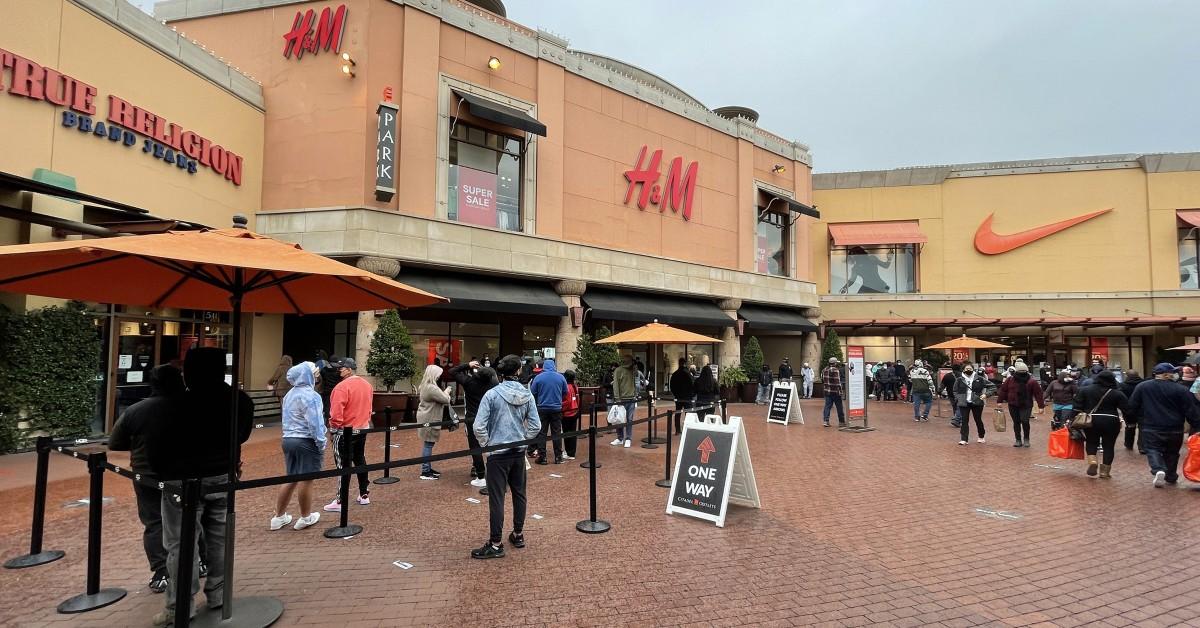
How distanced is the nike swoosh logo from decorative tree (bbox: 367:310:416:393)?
28.7 meters

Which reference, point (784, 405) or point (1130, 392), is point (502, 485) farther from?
point (1130, 392)

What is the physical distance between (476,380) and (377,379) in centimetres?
733

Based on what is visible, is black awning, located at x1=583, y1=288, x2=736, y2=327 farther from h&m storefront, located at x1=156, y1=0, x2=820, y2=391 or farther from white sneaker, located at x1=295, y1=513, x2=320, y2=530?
white sneaker, located at x1=295, y1=513, x2=320, y2=530

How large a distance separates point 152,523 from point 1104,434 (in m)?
11.6

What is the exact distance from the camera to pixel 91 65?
10742 mm

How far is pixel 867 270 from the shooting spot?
30.8m

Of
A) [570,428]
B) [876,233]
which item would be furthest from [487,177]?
[876,233]

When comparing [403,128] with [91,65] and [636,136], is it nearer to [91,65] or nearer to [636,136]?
[91,65]

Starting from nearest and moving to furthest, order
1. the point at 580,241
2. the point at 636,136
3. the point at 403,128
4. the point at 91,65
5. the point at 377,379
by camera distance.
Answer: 1. the point at 91,65
2. the point at 377,379
3. the point at 403,128
4. the point at 580,241
5. the point at 636,136

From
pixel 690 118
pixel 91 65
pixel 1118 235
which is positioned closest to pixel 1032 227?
pixel 1118 235

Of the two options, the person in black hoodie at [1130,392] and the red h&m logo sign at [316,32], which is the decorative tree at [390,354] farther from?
the person in black hoodie at [1130,392]

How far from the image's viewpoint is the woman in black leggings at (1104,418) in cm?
852

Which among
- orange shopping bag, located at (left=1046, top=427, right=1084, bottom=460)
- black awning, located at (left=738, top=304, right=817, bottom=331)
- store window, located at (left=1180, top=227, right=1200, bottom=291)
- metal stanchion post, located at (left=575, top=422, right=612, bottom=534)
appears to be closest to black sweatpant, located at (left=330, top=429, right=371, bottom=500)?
metal stanchion post, located at (left=575, top=422, right=612, bottom=534)

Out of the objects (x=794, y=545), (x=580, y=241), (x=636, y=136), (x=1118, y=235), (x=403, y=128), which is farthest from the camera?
(x=1118, y=235)
